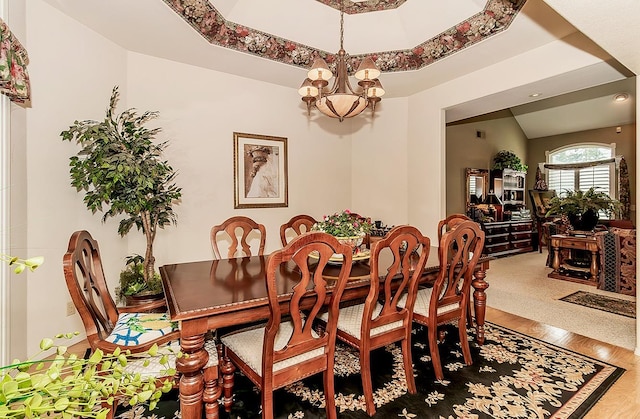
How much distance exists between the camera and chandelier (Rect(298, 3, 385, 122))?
2.46m

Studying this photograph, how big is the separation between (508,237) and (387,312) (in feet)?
19.8

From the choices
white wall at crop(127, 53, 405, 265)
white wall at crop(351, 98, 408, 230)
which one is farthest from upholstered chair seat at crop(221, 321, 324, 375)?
white wall at crop(351, 98, 408, 230)

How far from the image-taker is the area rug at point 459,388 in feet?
6.20

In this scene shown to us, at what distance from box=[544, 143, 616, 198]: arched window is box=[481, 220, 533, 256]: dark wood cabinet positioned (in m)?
1.27

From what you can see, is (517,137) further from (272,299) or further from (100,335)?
(100,335)

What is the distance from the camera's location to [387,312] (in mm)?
1995

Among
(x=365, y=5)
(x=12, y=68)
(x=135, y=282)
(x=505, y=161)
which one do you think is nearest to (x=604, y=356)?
(x=365, y=5)

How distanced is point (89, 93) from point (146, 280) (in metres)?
1.80

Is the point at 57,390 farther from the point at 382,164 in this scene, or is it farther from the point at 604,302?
the point at 604,302

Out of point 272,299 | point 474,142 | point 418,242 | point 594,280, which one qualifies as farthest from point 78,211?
point 474,142

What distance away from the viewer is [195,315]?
1.43m

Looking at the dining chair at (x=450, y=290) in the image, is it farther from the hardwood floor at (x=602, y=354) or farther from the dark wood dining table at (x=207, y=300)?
the hardwood floor at (x=602, y=354)

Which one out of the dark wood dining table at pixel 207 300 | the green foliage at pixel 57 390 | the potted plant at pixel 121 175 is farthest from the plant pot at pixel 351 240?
the green foliage at pixel 57 390

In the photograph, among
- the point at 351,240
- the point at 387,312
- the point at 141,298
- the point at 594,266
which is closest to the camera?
the point at 387,312
